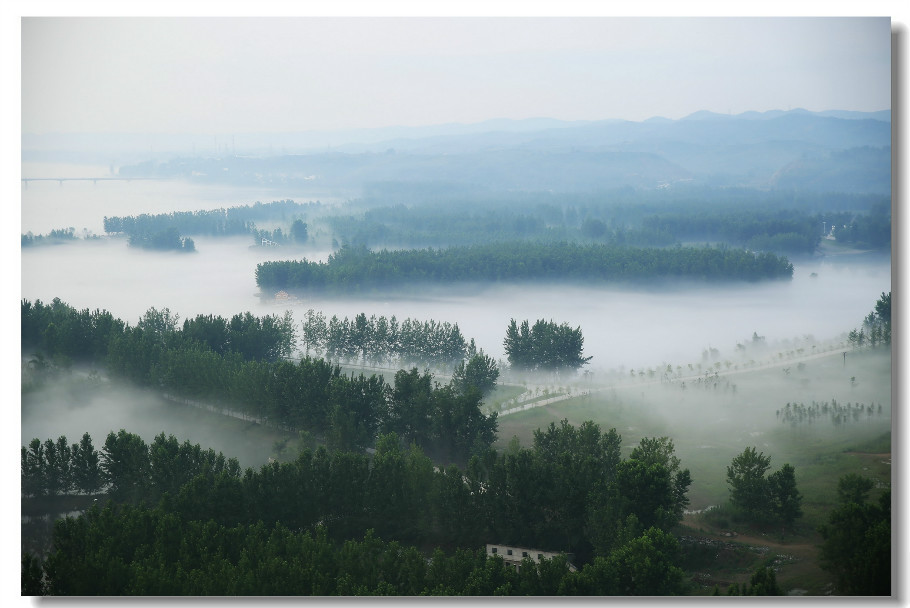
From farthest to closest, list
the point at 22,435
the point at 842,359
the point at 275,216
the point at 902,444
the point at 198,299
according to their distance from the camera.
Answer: the point at 275,216 → the point at 198,299 → the point at 842,359 → the point at 22,435 → the point at 902,444

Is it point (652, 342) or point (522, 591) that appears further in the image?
point (652, 342)

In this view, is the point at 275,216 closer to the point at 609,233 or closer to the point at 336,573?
the point at 609,233

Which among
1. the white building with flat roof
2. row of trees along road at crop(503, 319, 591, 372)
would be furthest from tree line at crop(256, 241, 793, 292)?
the white building with flat roof

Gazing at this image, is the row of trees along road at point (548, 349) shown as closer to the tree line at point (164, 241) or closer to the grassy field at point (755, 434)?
the grassy field at point (755, 434)

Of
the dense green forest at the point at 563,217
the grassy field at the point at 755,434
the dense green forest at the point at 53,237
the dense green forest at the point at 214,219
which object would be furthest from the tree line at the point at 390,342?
the dense green forest at the point at 563,217

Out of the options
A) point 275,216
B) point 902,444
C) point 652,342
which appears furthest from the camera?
point 275,216

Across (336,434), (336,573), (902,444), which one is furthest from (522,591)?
(336,434)
